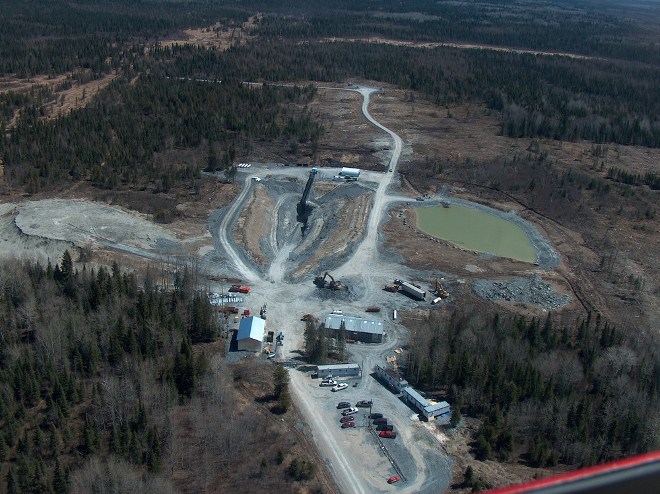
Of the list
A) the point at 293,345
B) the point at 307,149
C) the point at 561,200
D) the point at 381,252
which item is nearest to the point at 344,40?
the point at 307,149

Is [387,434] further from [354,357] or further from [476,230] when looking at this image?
[476,230]

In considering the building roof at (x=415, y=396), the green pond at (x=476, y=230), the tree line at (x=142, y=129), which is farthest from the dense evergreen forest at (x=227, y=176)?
the green pond at (x=476, y=230)

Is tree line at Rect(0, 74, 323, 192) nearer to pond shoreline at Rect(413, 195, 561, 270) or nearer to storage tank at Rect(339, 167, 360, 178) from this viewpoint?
storage tank at Rect(339, 167, 360, 178)

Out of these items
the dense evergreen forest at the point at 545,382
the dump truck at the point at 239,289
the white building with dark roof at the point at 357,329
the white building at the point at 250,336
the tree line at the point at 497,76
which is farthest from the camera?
the tree line at the point at 497,76

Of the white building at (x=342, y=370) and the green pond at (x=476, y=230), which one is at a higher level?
the green pond at (x=476, y=230)

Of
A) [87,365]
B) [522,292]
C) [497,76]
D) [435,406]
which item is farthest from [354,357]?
[497,76]

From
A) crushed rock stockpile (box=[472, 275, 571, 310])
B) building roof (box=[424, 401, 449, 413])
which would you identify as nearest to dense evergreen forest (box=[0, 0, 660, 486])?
building roof (box=[424, 401, 449, 413])

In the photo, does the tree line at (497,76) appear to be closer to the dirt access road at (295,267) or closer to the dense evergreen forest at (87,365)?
the dirt access road at (295,267)
